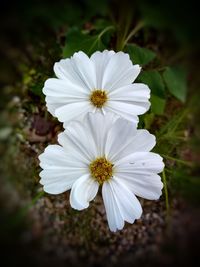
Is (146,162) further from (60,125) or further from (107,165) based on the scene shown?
(60,125)

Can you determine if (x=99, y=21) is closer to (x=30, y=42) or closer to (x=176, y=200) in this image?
(x=30, y=42)

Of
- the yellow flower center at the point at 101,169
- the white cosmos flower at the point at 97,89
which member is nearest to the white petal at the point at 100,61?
the white cosmos flower at the point at 97,89

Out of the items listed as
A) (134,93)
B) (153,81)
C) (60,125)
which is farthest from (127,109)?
(60,125)

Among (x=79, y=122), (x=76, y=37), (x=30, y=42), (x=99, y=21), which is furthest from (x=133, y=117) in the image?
(x=30, y=42)

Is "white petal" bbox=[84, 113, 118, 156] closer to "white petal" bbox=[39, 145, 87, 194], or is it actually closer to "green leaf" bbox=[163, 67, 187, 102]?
"white petal" bbox=[39, 145, 87, 194]

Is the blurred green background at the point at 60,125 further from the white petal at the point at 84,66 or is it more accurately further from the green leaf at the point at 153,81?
the white petal at the point at 84,66

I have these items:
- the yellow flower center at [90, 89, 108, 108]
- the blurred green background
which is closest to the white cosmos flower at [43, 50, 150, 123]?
the yellow flower center at [90, 89, 108, 108]
